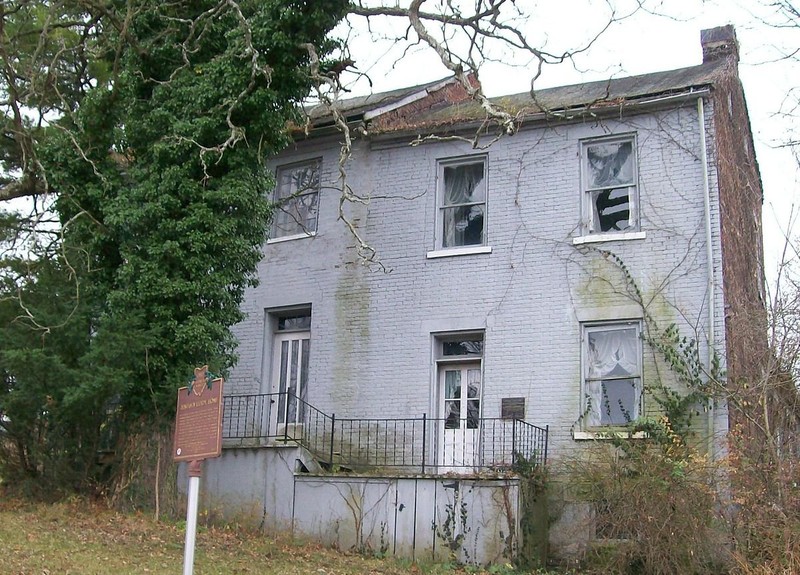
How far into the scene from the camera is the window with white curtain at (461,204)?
17750mm

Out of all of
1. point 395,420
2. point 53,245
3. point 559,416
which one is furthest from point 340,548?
point 53,245

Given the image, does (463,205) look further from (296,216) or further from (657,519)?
(657,519)

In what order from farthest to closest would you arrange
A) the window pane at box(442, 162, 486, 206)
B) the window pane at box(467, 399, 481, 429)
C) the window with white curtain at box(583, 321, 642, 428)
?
the window pane at box(442, 162, 486, 206) → the window pane at box(467, 399, 481, 429) → the window with white curtain at box(583, 321, 642, 428)

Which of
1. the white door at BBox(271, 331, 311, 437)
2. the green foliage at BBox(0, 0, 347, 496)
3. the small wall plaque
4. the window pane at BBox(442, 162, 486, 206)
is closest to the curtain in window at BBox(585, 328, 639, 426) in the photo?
the small wall plaque

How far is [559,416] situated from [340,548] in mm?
4134

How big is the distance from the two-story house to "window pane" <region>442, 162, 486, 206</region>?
4 centimetres

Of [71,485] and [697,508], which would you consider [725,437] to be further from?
[71,485]

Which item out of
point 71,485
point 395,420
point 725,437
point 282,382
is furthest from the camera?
point 282,382

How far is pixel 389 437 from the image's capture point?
17.1m

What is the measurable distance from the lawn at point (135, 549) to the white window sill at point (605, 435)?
286cm

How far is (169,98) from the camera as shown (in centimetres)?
1619

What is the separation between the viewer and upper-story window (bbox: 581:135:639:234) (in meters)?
16.5

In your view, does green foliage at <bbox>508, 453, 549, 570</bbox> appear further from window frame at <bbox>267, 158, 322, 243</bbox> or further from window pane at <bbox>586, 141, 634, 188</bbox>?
window frame at <bbox>267, 158, 322, 243</bbox>

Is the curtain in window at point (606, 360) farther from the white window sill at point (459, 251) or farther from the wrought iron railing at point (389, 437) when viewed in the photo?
the white window sill at point (459, 251)
